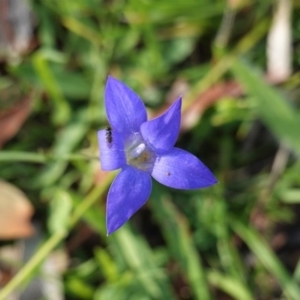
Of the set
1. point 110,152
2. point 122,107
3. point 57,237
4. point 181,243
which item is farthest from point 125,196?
point 181,243

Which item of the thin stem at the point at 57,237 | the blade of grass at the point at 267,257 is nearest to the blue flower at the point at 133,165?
the thin stem at the point at 57,237

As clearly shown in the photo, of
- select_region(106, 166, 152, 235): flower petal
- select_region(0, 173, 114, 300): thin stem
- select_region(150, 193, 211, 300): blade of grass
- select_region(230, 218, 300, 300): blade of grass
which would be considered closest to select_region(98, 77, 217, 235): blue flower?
A: select_region(106, 166, 152, 235): flower petal

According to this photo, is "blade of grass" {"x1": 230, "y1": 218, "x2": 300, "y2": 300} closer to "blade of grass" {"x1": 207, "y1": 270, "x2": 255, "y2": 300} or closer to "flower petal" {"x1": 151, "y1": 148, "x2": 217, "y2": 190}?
"blade of grass" {"x1": 207, "y1": 270, "x2": 255, "y2": 300}

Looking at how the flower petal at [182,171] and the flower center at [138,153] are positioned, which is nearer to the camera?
the flower petal at [182,171]

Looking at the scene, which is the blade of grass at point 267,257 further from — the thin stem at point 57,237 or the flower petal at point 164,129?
the flower petal at point 164,129

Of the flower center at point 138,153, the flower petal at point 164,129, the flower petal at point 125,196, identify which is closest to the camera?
the flower petal at point 125,196

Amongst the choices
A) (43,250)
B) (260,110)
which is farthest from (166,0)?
(43,250)

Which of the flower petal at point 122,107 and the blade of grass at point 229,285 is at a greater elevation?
the flower petal at point 122,107
